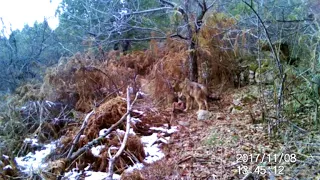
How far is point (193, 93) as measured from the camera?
165 inches

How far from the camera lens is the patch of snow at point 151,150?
9.40 ft

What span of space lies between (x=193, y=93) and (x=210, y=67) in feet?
2.86

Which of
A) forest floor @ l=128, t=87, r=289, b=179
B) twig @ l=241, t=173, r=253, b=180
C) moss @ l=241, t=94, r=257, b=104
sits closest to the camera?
twig @ l=241, t=173, r=253, b=180

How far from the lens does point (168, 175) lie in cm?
240

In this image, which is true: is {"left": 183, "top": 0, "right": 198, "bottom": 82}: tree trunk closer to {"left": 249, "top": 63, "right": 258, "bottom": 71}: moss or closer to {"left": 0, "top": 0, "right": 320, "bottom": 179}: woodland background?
{"left": 0, "top": 0, "right": 320, "bottom": 179}: woodland background

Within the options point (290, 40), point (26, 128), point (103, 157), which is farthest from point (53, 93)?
point (290, 40)

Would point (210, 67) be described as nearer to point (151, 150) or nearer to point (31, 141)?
point (151, 150)

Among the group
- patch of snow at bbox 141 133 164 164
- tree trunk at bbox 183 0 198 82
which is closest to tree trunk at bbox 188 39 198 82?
tree trunk at bbox 183 0 198 82

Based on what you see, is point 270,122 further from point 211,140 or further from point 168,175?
point 168,175

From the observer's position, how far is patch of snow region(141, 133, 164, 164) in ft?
9.40

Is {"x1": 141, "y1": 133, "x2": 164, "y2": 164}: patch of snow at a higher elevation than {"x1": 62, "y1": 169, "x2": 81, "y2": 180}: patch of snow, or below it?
higher

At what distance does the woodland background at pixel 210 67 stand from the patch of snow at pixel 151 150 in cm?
111

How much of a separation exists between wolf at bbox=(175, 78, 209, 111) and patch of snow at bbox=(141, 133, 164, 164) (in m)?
0.97

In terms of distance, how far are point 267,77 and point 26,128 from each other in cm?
334
